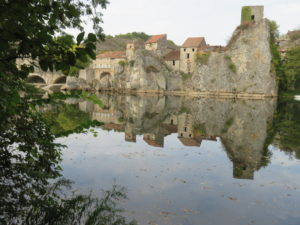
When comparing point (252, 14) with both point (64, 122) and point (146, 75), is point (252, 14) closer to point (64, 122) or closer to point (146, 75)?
point (146, 75)

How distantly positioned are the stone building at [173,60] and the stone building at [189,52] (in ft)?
3.90

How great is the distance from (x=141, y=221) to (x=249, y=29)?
57216mm

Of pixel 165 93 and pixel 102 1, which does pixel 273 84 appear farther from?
pixel 102 1

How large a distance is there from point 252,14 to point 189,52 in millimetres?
14993

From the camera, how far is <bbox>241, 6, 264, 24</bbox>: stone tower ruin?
57781 mm

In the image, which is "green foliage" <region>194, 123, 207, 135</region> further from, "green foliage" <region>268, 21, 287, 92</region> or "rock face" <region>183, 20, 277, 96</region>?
"green foliage" <region>268, 21, 287, 92</region>

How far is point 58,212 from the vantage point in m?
5.08

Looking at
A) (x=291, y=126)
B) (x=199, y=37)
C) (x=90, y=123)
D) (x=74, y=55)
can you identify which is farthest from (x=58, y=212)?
(x=199, y=37)

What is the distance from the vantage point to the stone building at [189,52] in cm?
6475

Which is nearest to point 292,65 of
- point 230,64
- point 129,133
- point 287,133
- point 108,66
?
point 230,64

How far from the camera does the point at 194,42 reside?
6525 cm

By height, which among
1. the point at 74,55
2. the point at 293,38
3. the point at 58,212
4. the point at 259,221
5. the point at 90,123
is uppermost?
the point at 293,38

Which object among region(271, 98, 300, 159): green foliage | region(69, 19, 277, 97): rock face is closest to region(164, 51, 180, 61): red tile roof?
region(69, 19, 277, 97): rock face

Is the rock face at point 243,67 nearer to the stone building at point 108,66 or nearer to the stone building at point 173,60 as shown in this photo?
the stone building at point 173,60
